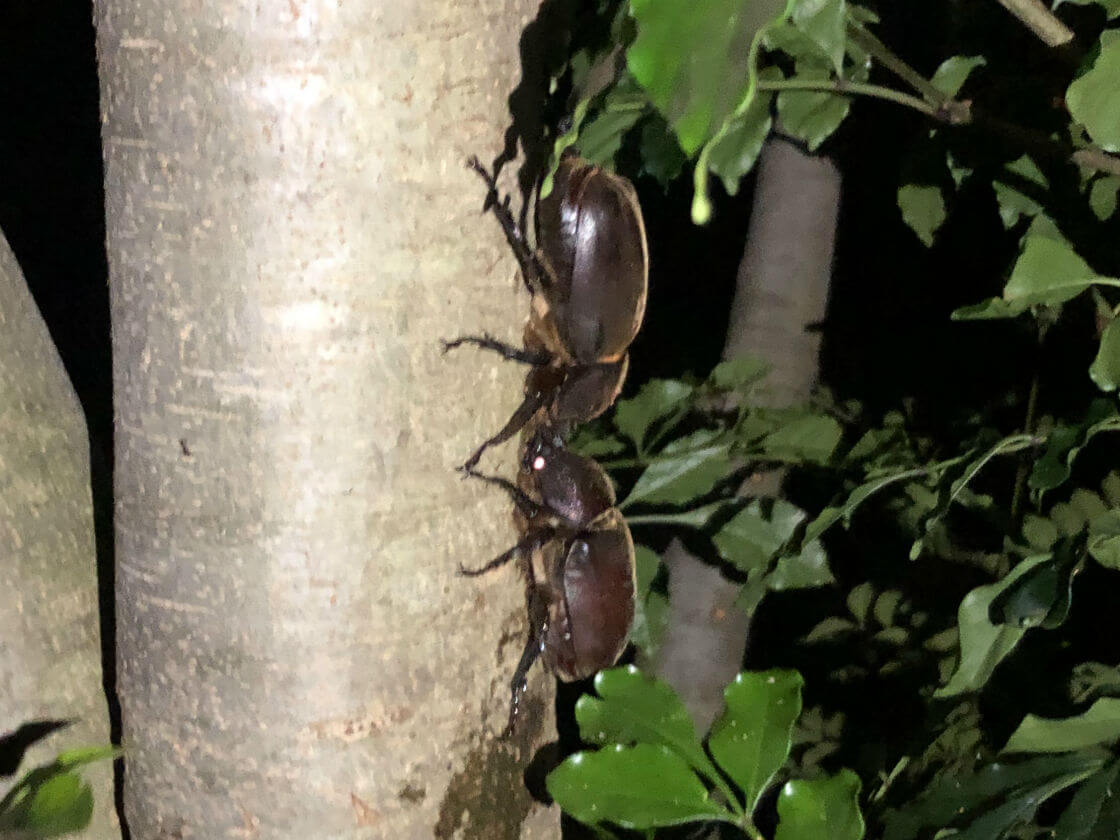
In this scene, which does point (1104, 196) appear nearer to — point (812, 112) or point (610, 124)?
point (812, 112)

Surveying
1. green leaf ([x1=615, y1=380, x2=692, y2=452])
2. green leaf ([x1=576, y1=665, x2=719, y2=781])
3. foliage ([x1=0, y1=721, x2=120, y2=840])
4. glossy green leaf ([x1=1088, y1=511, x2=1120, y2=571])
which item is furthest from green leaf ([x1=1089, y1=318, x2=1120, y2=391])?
foliage ([x1=0, y1=721, x2=120, y2=840])

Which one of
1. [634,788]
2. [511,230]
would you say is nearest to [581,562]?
[634,788]

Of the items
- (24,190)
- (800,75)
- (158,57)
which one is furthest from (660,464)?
(24,190)

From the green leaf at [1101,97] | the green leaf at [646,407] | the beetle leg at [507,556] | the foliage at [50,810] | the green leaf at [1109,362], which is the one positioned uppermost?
the green leaf at [1101,97]

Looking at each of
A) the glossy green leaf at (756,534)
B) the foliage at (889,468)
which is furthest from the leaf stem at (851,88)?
the glossy green leaf at (756,534)

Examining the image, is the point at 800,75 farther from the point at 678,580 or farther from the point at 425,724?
the point at 678,580

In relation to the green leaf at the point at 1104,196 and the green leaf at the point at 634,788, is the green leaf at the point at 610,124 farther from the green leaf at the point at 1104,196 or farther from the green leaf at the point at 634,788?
the green leaf at the point at 634,788
